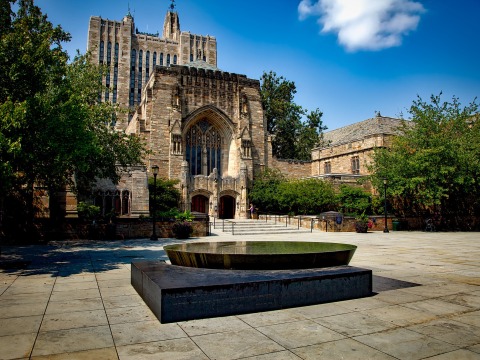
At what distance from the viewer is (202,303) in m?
4.89

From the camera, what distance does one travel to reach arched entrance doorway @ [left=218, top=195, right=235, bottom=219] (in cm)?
3411

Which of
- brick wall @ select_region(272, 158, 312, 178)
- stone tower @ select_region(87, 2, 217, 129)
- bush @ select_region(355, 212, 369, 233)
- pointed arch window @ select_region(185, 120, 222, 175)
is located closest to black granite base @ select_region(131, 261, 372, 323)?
bush @ select_region(355, 212, 369, 233)

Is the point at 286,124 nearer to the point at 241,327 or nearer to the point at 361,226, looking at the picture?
the point at 361,226

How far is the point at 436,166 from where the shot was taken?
24828 mm

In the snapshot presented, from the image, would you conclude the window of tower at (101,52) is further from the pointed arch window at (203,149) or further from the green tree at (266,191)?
the green tree at (266,191)

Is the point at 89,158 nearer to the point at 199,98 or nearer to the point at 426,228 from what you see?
the point at 199,98

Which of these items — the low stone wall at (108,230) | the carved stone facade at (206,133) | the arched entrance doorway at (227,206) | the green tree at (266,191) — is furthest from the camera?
the arched entrance doorway at (227,206)

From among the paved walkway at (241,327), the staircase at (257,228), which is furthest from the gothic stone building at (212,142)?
the paved walkway at (241,327)

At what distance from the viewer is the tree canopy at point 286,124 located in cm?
4816

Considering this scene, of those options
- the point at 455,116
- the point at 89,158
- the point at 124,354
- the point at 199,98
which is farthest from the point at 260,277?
the point at 199,98

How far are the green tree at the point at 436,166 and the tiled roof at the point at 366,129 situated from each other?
9.08 metres

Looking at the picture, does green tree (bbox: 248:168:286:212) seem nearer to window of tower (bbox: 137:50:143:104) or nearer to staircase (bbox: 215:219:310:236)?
staircase (bbox: 215:219:310:236)

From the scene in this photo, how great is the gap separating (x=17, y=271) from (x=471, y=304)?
376 inches

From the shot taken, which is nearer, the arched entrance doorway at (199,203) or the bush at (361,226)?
the bush at (361,226)
